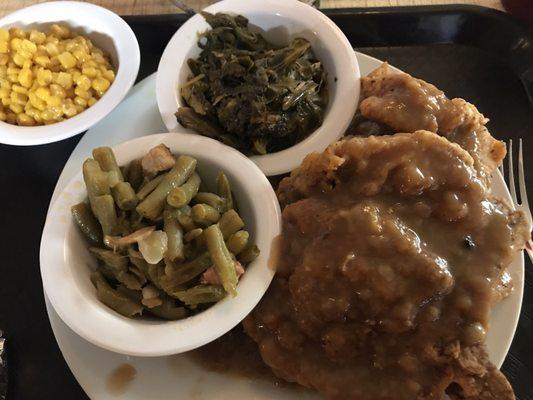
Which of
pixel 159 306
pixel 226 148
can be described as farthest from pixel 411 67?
pixel 159 306

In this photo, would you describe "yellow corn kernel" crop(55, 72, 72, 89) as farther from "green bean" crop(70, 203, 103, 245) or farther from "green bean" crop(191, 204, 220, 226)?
"green bean" crop(191, 204, 220, 226)

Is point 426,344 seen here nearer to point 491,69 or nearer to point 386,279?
point 386,279

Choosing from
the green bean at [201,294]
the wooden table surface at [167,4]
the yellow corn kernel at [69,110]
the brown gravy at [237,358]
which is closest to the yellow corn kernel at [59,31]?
the yellow corn kernel at [69,110]

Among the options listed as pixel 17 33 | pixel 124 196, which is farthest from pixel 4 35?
pixel 124 196

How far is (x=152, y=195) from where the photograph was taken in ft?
6.43

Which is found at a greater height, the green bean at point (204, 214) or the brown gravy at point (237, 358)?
the green bean at point (204, 214)

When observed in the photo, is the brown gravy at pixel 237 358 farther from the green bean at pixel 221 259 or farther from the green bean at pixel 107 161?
the green bean at pixel 107 161

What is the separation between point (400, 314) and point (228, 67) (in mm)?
1391

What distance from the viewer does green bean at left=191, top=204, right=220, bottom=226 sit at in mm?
1918

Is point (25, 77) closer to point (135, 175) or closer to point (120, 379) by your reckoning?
point (135, 175)

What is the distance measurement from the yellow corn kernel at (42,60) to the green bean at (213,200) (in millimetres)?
1243

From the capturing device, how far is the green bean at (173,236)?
186cm

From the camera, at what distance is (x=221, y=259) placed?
1.83 m

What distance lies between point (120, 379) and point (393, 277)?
1183 millimetres
